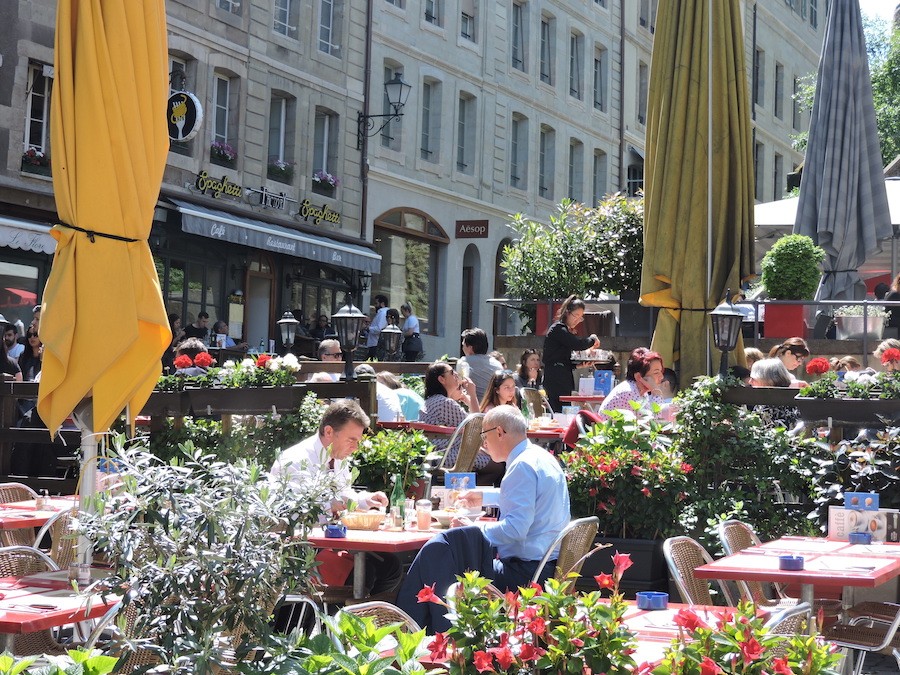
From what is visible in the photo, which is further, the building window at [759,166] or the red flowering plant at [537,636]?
the building window at [759,166]

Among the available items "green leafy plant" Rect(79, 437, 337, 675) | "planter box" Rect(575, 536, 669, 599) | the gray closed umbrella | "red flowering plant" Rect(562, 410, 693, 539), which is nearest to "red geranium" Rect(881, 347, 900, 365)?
"red flowering plant" Rect(562, 410, 693, 539)

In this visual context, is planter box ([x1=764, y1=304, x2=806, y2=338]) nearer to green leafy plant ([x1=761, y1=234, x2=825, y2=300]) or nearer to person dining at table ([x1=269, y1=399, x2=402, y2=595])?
green leafy plant ([x1=761, y1=234, x2=825, y2=300])

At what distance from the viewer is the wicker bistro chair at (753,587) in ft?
Answer: 19.5

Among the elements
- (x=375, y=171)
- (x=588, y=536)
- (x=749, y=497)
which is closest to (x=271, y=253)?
(x=375, y=171)

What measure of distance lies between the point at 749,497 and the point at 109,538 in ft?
18.3

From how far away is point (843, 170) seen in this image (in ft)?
52.9

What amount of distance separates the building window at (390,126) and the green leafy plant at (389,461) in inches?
831

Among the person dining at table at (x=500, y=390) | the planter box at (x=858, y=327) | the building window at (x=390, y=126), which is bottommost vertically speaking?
the person dining at table at (x=500, y=390)

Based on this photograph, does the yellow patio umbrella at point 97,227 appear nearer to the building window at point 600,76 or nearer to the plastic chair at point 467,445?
the plastic chair at point 467,445

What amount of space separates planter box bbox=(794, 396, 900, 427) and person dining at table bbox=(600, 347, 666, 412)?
7.13ft

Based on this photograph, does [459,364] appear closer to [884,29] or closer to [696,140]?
[696,140]

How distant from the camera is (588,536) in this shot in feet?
19.4

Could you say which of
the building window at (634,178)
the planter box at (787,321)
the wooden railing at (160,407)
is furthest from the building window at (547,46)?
the wooden railing at (160,407)

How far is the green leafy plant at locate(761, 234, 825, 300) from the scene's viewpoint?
621 inches
